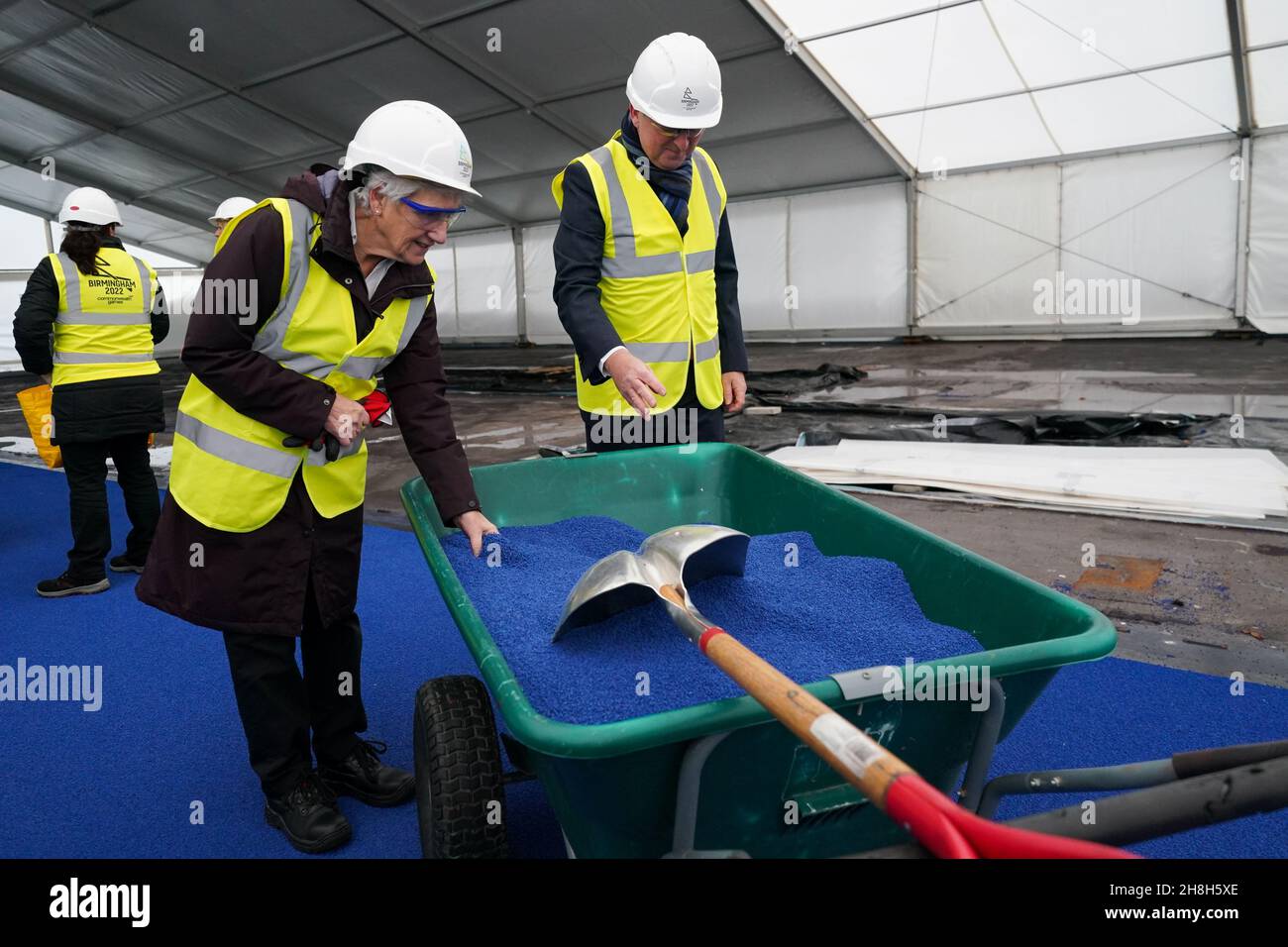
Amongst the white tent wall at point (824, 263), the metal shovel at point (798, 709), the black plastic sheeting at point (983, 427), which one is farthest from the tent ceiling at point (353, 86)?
the metal shovel at point (798, 709)

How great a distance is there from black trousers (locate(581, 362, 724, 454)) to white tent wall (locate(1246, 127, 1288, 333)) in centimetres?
1101

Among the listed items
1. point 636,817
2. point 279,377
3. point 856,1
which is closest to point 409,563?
point 279,377

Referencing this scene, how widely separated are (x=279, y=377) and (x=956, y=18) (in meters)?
9.19

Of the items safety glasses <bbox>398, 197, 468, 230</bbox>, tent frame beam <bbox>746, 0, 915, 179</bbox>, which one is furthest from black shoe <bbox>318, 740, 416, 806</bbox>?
tent frame beam <bbox>746, 0, 915, 179</bbox>

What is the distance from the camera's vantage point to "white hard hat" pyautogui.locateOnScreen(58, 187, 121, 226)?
3.30 metres

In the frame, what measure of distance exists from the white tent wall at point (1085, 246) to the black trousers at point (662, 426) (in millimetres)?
11048

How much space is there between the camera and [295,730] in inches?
71.2

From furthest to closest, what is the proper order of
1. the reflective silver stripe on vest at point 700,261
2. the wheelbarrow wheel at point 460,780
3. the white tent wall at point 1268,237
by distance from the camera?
the white tent wall at point 1268,237
the reflective silver stripe on vest at point 700,261
the wheelbarrow wheel at point 460,780

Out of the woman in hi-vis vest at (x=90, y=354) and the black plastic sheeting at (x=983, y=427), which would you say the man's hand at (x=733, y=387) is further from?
the black plastic sheeting at (x=983, y=427)

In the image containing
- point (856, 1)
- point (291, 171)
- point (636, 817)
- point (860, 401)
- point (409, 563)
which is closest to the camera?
point (636, 817)

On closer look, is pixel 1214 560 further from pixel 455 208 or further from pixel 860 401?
pixel 860 401

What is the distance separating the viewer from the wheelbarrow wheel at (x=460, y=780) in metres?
1.46

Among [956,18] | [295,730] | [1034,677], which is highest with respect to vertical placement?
[956,18]

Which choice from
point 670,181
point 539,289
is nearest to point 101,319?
point 670,181
